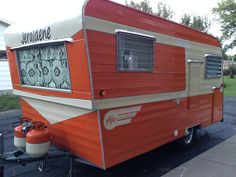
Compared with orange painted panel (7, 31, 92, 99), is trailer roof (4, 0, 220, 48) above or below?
above

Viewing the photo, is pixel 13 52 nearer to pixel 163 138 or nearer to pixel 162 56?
pixel 162 56

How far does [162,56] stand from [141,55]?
623mm

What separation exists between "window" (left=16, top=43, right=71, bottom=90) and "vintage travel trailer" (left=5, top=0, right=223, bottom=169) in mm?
15

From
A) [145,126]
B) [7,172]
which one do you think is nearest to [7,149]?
[7,172]

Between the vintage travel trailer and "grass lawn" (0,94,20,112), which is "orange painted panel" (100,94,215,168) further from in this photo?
"grass lawn" (0,94,20,112)

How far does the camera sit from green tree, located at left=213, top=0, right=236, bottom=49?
29834 mm

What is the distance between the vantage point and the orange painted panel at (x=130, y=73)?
3.58 meters

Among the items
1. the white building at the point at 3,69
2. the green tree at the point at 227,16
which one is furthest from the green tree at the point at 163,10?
the white building at the point at 3,69

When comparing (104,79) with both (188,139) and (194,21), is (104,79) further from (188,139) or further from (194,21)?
(194,21)

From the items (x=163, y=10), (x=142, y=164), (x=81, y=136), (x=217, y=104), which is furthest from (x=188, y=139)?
(x=163, y=10)

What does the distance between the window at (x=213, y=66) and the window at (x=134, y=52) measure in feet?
8.56

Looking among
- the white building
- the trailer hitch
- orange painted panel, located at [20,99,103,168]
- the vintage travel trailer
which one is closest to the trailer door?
the vintage travel trailer

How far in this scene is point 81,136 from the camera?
4027 mm

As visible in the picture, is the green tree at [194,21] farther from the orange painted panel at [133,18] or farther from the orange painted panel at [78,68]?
the orange painted panel at [78,68]
